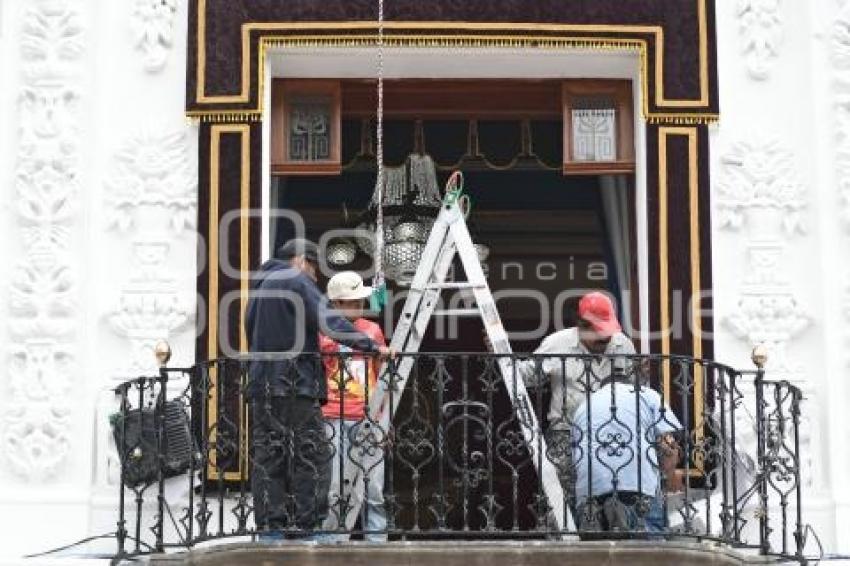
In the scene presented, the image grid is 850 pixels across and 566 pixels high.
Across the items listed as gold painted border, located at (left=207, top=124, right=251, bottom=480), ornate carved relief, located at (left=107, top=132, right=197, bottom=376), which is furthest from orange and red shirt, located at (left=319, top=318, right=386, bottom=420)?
ornate carved relief, located at (left=107, top=132, right=197, bottom=376)

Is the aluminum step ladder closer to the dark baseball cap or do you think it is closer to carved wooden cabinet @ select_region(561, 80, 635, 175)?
the dark baseball cap

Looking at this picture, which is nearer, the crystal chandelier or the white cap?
the white cap

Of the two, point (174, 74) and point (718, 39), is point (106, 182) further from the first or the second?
point (718, 39)

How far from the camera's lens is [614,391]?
932 cm

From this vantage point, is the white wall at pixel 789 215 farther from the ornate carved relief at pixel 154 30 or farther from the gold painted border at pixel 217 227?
the ornate carved relief at pixel 154 30

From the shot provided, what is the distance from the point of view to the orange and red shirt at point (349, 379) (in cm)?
945

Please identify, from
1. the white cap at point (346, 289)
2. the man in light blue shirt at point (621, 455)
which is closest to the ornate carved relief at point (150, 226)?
the white cap at point (346, 289)

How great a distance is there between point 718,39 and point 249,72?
2.66 meters

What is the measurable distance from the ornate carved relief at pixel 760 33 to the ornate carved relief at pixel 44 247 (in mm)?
3760

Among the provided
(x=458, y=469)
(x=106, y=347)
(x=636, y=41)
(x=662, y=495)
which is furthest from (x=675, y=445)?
(x=106, y=347)

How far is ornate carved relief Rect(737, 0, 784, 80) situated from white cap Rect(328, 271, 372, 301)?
265 centimetres

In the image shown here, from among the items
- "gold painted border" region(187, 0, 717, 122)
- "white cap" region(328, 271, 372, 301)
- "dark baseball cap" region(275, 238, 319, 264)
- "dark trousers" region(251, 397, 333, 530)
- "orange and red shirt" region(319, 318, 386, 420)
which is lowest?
"dark trousers" region(251, 397, 333, 530)

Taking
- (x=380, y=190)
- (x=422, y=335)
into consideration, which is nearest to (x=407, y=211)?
(x=380, y=190)

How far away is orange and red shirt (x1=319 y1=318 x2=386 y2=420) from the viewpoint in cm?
945
